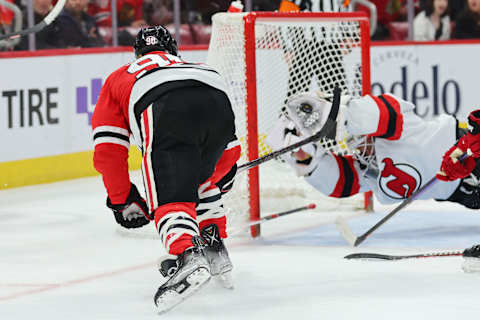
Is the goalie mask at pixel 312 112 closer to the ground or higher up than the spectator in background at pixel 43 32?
closer to the ground

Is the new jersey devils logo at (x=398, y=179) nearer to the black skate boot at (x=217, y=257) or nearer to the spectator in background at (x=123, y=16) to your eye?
the black skate boot at (x=217, y=257)

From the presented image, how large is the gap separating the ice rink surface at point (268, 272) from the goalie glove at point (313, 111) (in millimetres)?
422

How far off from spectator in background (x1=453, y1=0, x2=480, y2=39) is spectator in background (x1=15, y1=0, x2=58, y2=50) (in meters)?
2.91

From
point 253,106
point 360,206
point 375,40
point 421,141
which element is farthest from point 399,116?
point 375,40

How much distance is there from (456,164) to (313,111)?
21.8 inches

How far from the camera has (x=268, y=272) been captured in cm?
347

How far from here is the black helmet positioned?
10.6ft

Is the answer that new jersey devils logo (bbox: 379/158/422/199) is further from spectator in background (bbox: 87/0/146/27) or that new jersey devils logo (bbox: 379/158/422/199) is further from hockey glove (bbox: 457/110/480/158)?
spectator in background (bbox: 87/0/146/27)

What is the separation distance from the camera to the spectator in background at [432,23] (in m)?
7.63

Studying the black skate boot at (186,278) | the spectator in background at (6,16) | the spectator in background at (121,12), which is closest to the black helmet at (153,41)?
the black skate boot at (186,278)

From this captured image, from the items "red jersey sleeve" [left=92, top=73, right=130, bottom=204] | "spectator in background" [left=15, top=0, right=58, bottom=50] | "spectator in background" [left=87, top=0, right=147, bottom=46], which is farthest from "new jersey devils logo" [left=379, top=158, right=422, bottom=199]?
"spectator in background" [left=87, top=0, right=147, bottom=46]

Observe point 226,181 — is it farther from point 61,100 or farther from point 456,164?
point 61,100

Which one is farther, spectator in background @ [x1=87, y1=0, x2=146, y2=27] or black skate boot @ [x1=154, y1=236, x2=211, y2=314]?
spectator in background @ [x1=87, y1=0, x2=146, y2=27]

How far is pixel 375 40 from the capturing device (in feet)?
25.5
